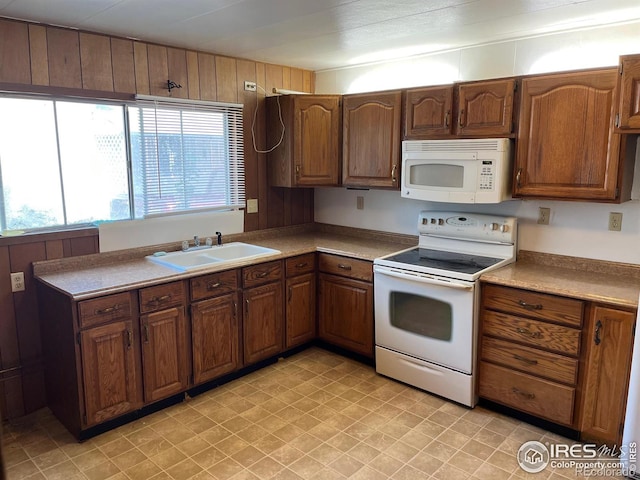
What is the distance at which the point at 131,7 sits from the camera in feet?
7.86

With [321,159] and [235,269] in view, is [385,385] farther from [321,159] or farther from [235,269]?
[321,159]

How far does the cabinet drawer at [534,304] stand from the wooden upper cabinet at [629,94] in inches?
36.6

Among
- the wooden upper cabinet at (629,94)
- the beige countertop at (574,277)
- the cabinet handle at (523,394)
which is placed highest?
the wooden upper cabinet at (629,94)

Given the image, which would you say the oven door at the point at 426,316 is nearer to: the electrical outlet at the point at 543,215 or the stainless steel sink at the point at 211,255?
the electrical outlet at the point at 543,215

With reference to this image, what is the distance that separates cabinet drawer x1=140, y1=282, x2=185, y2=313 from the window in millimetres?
700

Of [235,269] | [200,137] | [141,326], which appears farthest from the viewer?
[200,137]

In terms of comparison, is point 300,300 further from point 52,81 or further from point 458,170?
point 52,81

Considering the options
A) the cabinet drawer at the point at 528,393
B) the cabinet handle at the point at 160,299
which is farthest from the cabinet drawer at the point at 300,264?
the cabinet drawer at the point at 528,393

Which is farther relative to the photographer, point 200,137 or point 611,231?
point 200,137

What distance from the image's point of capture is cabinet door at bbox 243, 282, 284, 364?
330 cm

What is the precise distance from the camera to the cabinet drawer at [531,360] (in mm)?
2562

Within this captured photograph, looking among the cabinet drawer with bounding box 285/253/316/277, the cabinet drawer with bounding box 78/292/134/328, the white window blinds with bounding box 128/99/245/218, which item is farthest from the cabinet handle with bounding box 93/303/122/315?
the cabinet drawer with bounding box 285/253/316/277

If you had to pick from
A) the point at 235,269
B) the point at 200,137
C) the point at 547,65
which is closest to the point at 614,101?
the point at 547,65

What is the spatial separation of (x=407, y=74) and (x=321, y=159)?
0.91 metres
